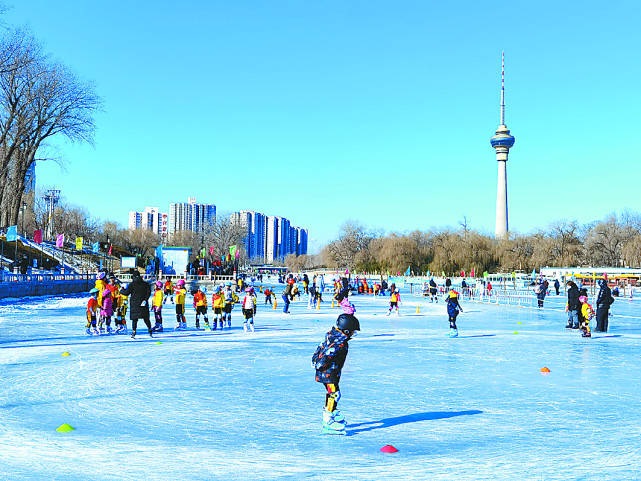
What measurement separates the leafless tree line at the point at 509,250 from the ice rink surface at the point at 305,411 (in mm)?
54834

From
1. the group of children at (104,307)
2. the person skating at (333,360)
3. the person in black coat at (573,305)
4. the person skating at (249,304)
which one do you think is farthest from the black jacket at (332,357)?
the person in black coat at (573,305)

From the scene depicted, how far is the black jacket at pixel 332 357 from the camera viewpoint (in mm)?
5609

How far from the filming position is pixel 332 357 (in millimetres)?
5602

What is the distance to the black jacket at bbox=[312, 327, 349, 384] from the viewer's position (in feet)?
18.4

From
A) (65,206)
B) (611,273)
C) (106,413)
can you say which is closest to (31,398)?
(106,413)

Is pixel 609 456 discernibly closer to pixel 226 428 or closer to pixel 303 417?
pixel 303 417

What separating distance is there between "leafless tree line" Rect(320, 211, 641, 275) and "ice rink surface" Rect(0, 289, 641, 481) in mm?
54834

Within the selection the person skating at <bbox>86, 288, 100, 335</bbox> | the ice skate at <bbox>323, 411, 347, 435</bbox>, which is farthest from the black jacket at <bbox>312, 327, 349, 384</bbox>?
the person skating at <bbox>86, 288, 100, 335</bbox>

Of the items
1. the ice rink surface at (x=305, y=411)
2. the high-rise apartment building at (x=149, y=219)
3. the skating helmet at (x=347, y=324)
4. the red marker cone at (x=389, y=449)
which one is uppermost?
the high-rise apartment building at (x=149, y=219)

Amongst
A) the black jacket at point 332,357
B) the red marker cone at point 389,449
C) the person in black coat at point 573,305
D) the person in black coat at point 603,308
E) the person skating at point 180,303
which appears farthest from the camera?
the person in black coat at point 573,305

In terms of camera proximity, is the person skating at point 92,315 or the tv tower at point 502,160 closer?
the person skating at point 92,315

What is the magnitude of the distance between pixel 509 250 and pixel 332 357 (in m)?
66.1

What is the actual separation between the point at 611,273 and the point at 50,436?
59.4 metres

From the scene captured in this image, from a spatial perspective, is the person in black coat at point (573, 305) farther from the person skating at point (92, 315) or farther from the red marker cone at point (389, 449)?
the person skating at point (92, 315)
